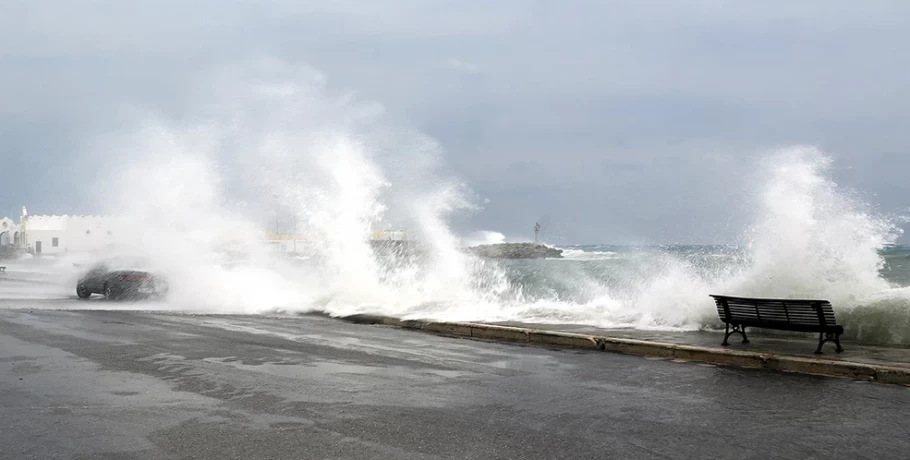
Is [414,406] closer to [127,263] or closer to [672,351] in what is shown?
[672,351]

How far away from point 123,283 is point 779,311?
2211 cm

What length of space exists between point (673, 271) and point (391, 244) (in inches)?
389

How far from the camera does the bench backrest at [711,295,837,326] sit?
11.6m

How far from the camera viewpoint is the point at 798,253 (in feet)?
52.5

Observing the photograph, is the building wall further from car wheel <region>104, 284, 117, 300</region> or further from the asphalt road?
the asphalt road

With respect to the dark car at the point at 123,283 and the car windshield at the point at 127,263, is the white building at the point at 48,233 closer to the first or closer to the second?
the car windshield at the point at 127,263

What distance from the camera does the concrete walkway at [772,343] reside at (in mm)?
10680

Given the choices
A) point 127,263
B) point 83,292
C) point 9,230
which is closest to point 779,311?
point 83,292

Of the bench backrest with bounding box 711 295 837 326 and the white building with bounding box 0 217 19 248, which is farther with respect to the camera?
the white building with bounding box 0 217 19 248

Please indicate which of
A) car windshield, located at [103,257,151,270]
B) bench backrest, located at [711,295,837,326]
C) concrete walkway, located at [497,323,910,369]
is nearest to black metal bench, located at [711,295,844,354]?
bench backrest, located at [711,295,837,326]

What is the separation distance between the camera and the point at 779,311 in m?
12.2

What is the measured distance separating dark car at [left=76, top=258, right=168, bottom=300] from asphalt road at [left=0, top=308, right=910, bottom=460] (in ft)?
44.8

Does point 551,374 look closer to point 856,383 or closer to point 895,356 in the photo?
point 856,383

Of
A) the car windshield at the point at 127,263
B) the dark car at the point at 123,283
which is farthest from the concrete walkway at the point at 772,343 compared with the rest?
the car windshield at the point at 127,263
